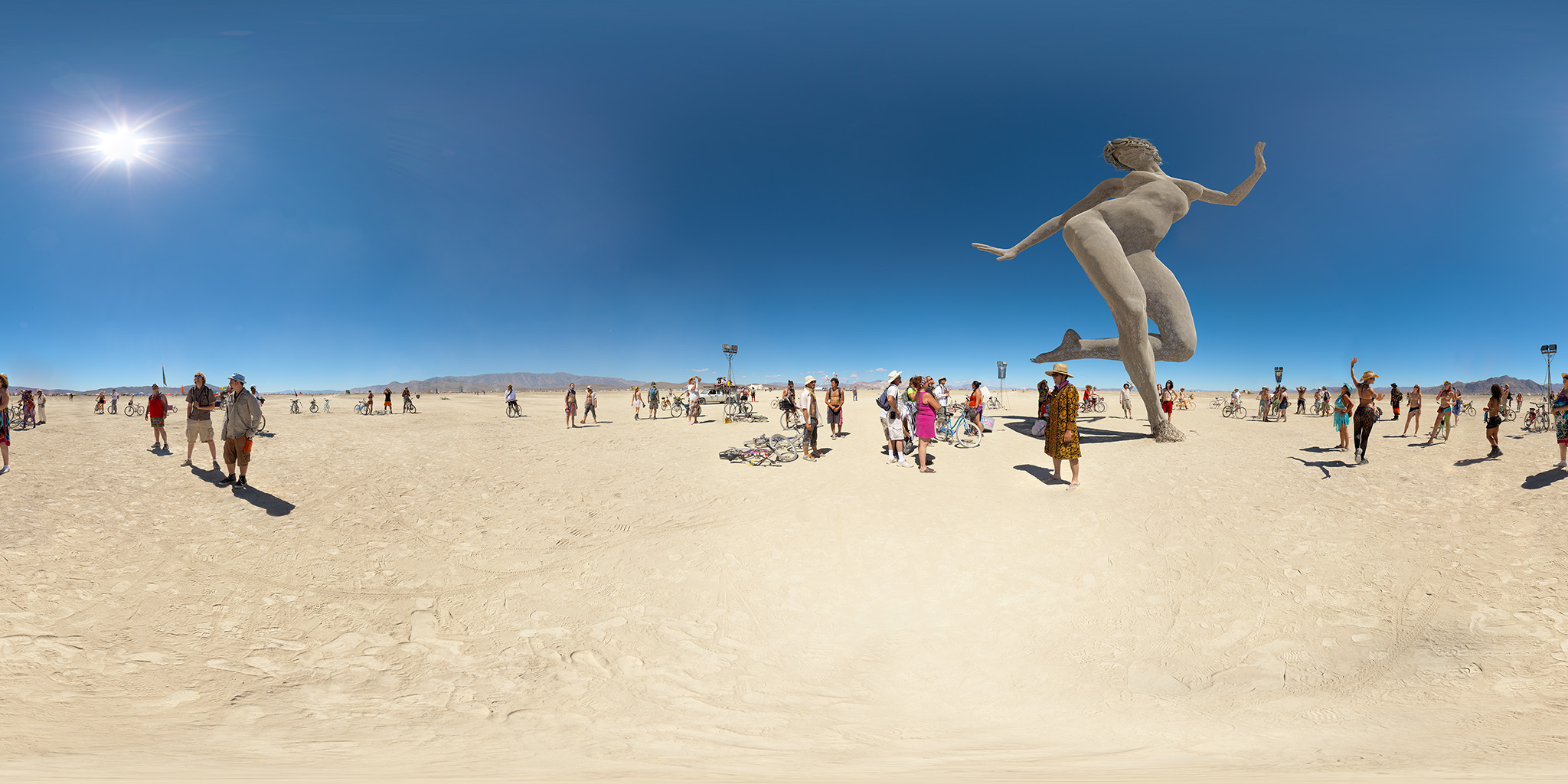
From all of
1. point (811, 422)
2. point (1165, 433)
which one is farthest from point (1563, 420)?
point (811, 422)

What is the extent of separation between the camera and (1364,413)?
9.77 m

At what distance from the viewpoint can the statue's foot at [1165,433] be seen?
44.1ft

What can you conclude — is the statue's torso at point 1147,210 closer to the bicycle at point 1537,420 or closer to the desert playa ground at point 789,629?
the desert playa ground at point 789,629

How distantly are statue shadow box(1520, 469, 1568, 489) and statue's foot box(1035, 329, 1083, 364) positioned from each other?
8586 mm

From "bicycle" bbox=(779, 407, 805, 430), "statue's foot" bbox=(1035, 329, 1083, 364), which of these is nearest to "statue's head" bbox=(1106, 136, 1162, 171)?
"statue's foot" bbox=(1035, 329, 1083, 364)

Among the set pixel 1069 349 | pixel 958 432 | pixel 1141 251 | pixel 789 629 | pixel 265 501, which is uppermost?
pixel 1141 251

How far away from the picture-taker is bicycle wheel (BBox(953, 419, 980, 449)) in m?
13.3

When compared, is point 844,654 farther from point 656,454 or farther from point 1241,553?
point 656,454

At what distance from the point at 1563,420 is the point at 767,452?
13456 millimetres

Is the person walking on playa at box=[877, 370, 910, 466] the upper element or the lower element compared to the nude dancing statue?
lower

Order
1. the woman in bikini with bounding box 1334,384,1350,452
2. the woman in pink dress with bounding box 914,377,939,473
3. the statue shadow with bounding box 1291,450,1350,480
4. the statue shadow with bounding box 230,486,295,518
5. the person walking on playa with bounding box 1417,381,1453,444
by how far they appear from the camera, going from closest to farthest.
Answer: the statue shadow with bounding box 230,486,295,518 < the statue shadow with bounding box 1291,450,1350,480 < the woman in pink dress with bounding box 914,377,939,473 < the woman in bikini with bounding box 1334,384,1350,452 < the person walking on playa with bounding box 1417,381,1453,444

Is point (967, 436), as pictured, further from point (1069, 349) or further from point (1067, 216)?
point (1067, 216)

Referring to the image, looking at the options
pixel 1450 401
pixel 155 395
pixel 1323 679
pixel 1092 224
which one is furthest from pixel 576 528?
pixel 1450 401

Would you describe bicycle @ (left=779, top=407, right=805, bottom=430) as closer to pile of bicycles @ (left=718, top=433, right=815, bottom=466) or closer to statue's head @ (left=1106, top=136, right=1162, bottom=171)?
pile of bicycles @ (left=718, top=433, right=815, bottom=466)
